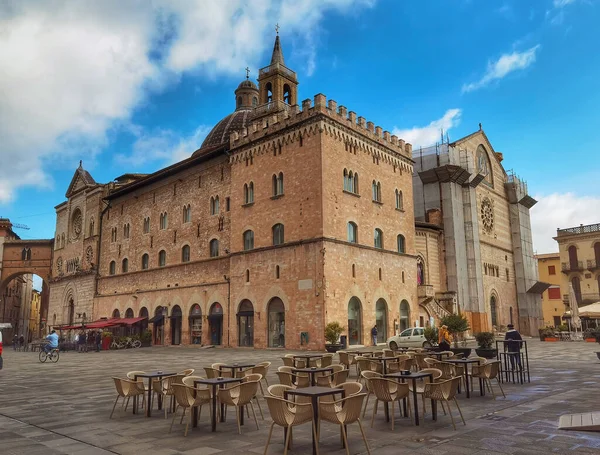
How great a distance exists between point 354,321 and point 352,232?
204 inches

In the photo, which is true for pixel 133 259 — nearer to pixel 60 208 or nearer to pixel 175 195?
pixel 175 195

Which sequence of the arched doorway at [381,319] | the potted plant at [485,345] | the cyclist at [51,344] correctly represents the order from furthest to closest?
the arched doorway at [381,319] < the cyclist at [51,344] < the potted plant at [485,345]

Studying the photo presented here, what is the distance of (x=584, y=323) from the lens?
5338cm

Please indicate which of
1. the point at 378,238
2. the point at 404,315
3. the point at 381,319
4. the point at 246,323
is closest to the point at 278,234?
the point at 246,323

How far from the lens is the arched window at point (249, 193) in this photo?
101 ft

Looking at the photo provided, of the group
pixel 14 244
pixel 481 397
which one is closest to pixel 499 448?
pixel 481 397

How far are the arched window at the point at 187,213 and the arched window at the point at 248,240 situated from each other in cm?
701

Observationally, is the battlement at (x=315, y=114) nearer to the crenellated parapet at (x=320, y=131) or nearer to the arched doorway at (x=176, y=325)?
the crenellated parapet at (x=320, y=131)

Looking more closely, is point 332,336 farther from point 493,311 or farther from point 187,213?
point 493,311

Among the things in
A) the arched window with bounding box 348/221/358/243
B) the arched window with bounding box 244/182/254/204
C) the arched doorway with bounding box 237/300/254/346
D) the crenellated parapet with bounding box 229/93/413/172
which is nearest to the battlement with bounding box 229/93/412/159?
the crenellated parapet with bounding box 229/93/413/172

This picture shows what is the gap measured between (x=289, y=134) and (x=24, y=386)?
766 inches

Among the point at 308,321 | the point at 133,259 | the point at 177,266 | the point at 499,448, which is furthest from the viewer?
the point at 133,259

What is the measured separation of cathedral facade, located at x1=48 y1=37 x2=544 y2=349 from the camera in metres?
27.0

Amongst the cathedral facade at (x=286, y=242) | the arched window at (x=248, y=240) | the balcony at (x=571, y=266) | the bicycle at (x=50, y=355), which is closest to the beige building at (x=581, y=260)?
the balcony at (x=571, y=266)
